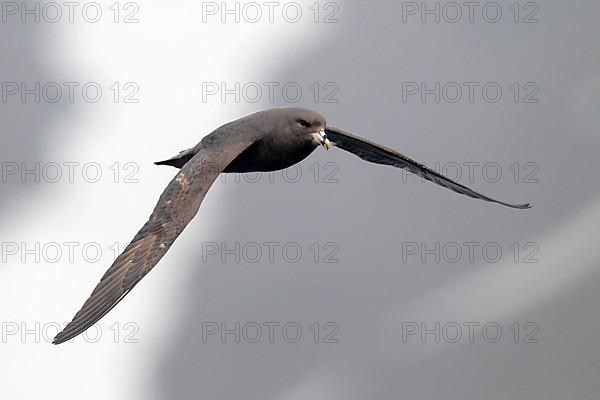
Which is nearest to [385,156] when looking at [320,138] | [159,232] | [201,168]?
[320,138]

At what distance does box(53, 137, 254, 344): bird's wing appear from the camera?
2184 mm

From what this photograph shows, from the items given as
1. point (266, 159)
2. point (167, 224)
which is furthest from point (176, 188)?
point (266, 159)

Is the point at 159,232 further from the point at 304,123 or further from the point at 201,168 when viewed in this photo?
the point at 304,123

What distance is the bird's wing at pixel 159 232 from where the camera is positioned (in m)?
2.18

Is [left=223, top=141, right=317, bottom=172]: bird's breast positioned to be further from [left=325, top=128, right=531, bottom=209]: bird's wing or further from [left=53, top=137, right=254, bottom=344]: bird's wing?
[left=325, top=128, right=531, bottom=209]: bird's wing

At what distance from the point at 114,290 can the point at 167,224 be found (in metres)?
0.20

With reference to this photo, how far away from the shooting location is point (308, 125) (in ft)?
8.25

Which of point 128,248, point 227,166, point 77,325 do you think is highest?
point 227,166

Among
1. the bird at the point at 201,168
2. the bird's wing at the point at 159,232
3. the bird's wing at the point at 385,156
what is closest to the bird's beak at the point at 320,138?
the bird at the point at 201,168

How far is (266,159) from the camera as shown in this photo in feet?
8.37

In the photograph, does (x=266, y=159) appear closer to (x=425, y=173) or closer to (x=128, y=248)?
(x=128, y=248)

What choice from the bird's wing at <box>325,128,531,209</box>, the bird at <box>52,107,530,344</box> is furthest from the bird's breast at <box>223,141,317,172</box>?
the bird's wing at <box>325,128,531,209</box>

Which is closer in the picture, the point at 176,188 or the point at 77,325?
the point at 77,325

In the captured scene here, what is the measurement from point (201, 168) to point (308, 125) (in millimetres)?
294
